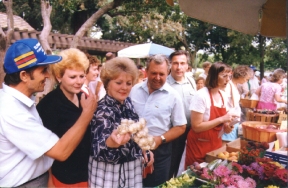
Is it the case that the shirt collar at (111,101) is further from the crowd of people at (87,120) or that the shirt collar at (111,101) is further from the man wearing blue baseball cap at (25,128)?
the man wearing blue baseball cap at (25,128)

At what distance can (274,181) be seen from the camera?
1933 mm

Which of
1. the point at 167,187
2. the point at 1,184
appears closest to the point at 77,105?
the point at 1,184

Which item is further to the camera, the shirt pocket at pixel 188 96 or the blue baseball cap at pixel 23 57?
the shirt pocket at pixel 188 96

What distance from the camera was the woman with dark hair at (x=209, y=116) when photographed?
110 inches

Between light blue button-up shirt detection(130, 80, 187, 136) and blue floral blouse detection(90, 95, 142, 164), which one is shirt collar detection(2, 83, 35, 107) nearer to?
blue floral blouse detection(90, 95, 142, 164)

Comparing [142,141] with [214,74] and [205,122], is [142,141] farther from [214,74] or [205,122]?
[214,74]

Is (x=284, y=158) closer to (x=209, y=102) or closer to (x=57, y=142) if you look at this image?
(x=209, y=102)

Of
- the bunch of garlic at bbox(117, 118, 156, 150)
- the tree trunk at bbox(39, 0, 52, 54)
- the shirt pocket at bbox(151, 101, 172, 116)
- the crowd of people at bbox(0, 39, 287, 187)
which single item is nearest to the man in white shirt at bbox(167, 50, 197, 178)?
the crowd of people at bbox(0, 39, 287, 187)

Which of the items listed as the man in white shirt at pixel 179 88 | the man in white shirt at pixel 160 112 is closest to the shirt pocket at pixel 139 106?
the man in white shirt at pixel 160 112

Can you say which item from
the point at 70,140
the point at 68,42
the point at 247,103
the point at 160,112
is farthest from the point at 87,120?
the point at 68,42

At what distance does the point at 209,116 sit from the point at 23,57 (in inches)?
77.0

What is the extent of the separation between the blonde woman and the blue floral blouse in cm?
16

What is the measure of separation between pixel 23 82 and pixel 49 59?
202 mm

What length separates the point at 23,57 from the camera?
1.53 meters
